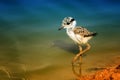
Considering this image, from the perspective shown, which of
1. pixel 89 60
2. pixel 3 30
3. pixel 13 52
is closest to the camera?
pixel 89 60

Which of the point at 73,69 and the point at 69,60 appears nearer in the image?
the point at 73,69

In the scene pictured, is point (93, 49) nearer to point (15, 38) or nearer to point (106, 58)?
point (106, 58)

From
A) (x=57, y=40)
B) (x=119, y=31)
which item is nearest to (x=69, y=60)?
(x=57, y=40)

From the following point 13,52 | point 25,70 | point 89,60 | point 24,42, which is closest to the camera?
point 25,70

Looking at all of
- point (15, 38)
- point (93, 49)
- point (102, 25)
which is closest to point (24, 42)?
point (15, 38)

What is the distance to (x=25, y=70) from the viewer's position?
6.28 meters

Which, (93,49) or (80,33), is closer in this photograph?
(80,33)

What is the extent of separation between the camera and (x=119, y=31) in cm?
852

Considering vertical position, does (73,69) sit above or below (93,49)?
below

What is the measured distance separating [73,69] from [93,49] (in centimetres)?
131

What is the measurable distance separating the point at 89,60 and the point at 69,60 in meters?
0.32

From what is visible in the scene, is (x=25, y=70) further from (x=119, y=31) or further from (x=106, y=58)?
(x=119, y=31)

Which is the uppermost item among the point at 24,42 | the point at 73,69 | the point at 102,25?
the point at 102,25

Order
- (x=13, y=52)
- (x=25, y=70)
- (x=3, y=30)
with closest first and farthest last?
(x=25, y=70) < (x=13, y=52) < (x=3, y=30)
